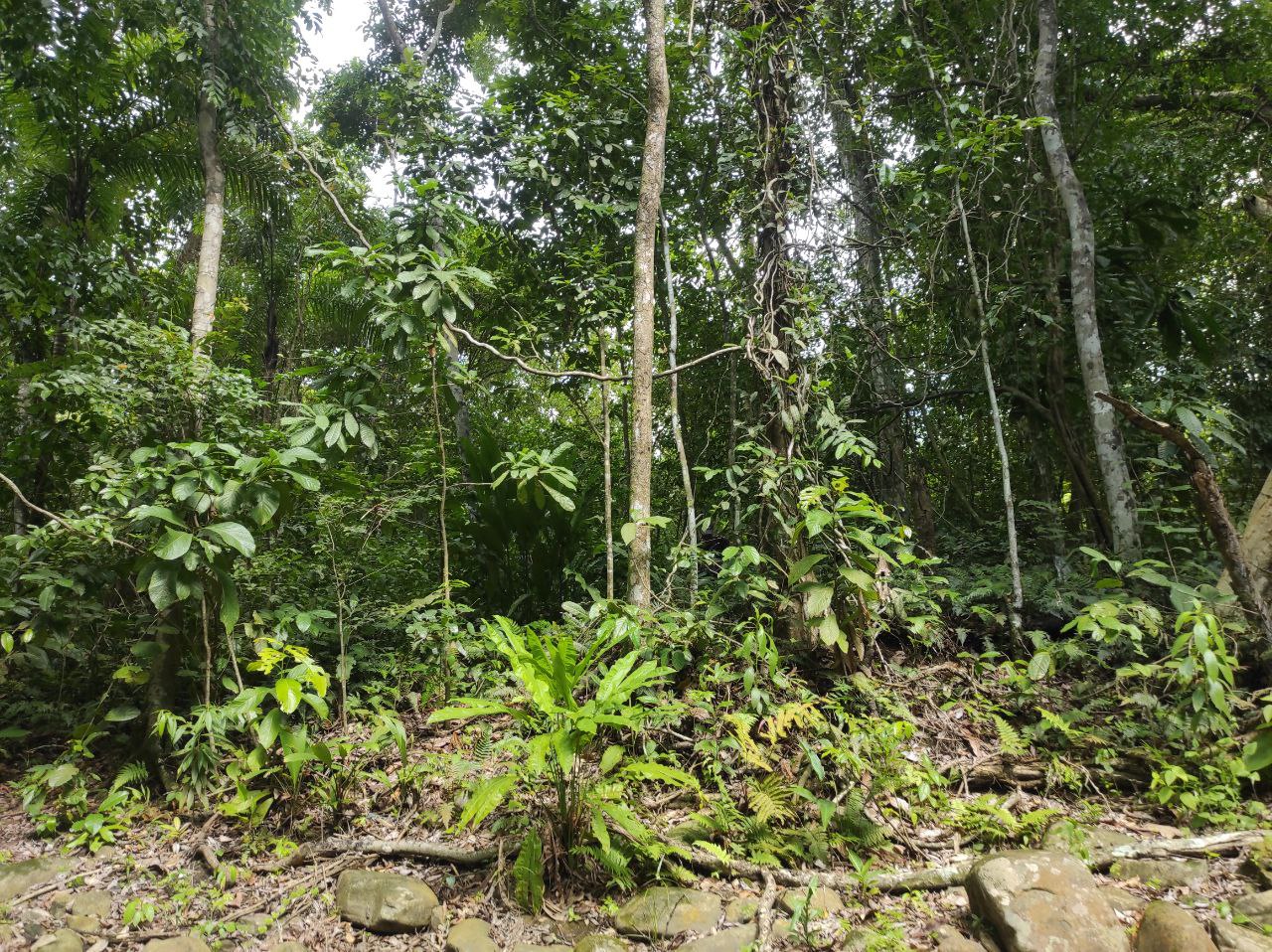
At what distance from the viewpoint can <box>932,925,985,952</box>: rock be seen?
2.31 meters

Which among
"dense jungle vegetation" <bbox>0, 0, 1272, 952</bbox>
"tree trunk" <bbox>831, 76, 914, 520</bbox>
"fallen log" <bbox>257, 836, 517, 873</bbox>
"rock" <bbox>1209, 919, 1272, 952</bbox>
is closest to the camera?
"rock" <bbox>1209, 919, 1272, 952</bbox>

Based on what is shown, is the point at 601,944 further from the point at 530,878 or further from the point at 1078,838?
the point at 1078,838

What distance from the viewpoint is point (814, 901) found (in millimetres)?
2623

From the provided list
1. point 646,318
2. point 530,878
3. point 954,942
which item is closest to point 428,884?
point 530,878

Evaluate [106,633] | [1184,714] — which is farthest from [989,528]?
[106,633]

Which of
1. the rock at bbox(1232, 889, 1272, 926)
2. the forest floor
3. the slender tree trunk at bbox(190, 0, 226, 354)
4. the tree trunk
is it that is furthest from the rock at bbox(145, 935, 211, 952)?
the tree trunk

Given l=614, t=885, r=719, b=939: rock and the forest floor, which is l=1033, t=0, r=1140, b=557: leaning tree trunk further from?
l=614, t=885, r=719, b=939: rock

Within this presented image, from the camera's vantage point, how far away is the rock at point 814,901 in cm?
253

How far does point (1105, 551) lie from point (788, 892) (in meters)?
3.85

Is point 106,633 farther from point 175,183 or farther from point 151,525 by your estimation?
point 175,183

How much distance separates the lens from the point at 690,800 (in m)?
3.38

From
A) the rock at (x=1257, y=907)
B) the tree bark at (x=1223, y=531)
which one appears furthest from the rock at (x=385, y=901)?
the tree bark at (x=1223, y=531)

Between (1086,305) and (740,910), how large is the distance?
15.6 feet

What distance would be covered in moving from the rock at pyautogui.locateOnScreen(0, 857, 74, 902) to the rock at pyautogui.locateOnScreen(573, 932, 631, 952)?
2.53 m
